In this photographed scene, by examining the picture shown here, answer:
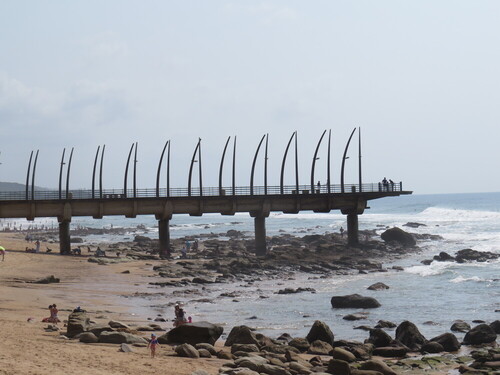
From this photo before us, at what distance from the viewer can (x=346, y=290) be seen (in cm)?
4266

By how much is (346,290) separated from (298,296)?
13.1 feet

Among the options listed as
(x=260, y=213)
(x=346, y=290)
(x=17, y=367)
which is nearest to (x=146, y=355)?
(x=17, y=367)

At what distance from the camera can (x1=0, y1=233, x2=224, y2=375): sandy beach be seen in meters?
19.0

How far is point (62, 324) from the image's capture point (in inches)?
1072

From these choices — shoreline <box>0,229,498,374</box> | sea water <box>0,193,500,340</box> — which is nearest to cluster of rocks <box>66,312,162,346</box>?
shoreline <box>0,229,498,374</box>

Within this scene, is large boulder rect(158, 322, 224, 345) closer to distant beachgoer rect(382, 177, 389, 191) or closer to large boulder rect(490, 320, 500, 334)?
large boulder rect(490, 320, 500, 334)

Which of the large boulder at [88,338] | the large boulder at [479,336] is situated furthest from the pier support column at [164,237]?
the large boulder at [88,338]

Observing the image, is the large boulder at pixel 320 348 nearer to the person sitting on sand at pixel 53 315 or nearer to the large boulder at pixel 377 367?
the large boulder at pixel 377 367

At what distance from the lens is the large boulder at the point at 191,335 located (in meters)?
24.6

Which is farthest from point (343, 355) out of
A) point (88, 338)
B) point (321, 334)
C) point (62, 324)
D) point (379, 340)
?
point (62, 324)

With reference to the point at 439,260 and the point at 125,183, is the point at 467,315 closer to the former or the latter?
the point at 439,260

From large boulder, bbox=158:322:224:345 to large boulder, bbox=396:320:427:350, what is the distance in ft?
23.2

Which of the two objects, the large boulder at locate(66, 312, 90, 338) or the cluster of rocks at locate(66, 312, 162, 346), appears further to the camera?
the large boulder at locate(66, 312, 90, 338)

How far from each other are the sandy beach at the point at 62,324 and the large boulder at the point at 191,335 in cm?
78
